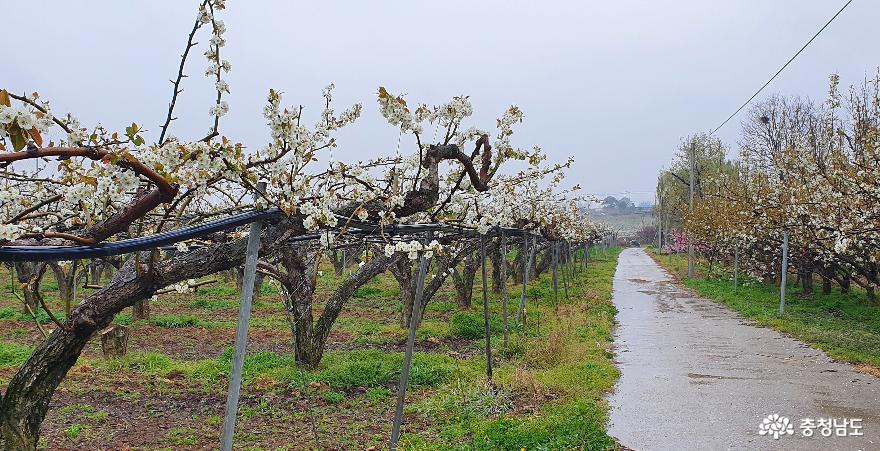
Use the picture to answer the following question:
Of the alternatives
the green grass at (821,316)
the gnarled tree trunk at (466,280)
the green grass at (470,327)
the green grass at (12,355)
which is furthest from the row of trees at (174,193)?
the gnarled tree trunk at (466,280)

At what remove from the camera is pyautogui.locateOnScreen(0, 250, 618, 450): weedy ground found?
577 centimetres

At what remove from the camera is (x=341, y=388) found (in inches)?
307

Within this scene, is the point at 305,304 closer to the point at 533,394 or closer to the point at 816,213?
the point at 533,394

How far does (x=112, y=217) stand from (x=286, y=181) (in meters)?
0.82

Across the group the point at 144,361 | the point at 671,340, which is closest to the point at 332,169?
the point at 144,361

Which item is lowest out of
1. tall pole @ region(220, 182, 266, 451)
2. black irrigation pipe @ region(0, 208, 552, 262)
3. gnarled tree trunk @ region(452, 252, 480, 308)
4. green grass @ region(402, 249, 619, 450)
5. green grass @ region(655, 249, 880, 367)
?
green grass @ region(655, 249, 880, 367)

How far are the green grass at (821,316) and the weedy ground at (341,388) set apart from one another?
3.39 m

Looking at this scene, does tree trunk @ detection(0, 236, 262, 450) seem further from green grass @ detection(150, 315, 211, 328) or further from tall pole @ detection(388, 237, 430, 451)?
green grass @ detection(150, 315, 211, 328)

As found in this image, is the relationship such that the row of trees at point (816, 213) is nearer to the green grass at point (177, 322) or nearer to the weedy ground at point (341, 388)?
the weedy ground at point (341, 388)

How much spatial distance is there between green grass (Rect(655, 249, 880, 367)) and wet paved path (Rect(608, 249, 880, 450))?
421mm

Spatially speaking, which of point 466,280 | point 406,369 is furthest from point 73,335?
point 466,280

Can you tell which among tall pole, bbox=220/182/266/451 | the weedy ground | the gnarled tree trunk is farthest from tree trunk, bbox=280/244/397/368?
the gnarled tree trunk

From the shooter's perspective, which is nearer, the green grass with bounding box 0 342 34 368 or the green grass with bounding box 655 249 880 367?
the green grass with bounding box 0 342 34 368

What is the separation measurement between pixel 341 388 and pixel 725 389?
4.37m
